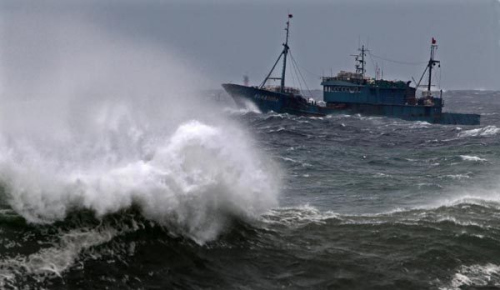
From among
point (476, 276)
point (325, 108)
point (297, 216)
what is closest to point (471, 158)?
point (297, 216)

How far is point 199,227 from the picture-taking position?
47.9 ft

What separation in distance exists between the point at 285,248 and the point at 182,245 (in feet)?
9.60

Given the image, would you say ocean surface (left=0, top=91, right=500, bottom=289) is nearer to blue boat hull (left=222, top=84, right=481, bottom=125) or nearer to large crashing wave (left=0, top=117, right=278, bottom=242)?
large crashing wave (left=0, top=117, right=278, bottom=242)

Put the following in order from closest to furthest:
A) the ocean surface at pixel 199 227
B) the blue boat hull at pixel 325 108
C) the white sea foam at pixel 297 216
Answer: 1. the ocean surface at pixel 199 227
2. the white sea foam at pixel 297 216
3. the blue boat hull at pixel 325 108

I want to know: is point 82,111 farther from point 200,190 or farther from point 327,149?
point 327,149

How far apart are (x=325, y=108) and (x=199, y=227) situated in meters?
67.5

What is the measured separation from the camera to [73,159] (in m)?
15.9

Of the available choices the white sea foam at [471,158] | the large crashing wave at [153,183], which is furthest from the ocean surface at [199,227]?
the white sea foam at [471,158]

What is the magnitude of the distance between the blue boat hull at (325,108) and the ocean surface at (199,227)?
2249 inches

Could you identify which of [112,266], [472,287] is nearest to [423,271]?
[472,287]

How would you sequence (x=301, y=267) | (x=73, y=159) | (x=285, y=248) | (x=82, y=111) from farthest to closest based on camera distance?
(x=82, y=111)
(x=73, y=159)
(x=285, y=248)
(x=301, y=267)

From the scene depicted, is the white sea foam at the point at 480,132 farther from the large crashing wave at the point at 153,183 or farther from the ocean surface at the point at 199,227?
the large crashing wave at the point at 153,183

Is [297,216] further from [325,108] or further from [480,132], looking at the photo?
[325,108]

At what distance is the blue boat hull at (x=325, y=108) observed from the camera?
7775 cm
